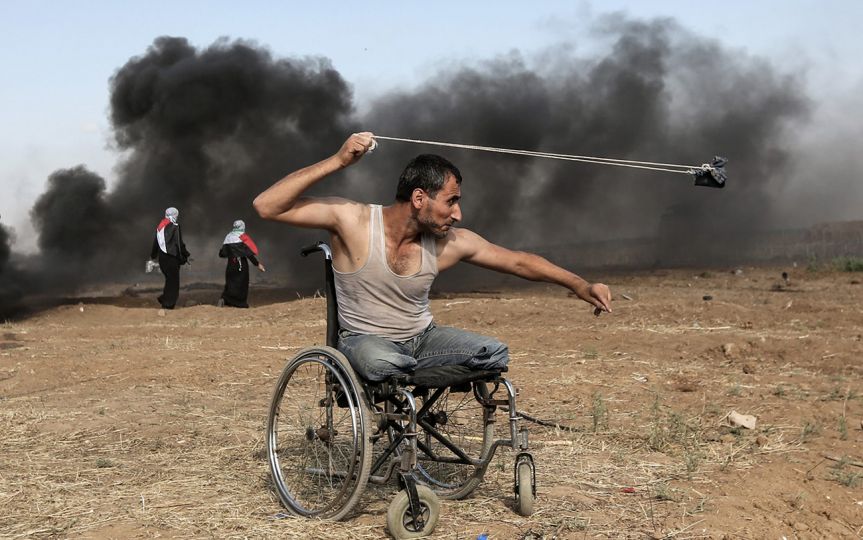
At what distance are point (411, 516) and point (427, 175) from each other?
5.27 ft

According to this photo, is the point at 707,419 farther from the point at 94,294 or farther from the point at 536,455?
the point at 94,294

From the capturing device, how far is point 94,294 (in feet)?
89.8

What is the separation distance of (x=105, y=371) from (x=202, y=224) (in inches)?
720

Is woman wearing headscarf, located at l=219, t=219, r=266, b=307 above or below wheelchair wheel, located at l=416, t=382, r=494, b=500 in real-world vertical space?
above

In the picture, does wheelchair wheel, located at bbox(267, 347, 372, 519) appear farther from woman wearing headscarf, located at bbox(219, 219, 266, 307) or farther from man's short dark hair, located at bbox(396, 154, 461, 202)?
woman wearing headscarf, located at bbox(219, 219, 266, 307)

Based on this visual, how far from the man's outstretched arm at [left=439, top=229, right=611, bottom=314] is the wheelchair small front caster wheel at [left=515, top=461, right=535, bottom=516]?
0.91 meters

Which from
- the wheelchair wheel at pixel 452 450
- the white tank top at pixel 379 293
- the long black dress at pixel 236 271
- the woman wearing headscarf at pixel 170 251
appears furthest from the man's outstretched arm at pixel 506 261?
the woman wearing headscarf at pixel 170 251

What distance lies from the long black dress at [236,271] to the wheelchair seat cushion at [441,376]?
14699mm

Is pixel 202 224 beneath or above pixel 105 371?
above

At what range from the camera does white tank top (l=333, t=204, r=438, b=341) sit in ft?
16.1

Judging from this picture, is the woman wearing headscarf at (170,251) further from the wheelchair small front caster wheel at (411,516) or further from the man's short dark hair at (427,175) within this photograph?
the wheelchair small front caster wheel at (411,516)

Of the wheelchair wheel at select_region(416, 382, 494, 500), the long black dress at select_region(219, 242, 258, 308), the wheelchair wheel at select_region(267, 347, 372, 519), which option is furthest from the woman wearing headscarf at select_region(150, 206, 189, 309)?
the wheelchair wheel at select_region(267, 347, 372, 519)

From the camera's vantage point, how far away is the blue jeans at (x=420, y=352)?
4469 mm

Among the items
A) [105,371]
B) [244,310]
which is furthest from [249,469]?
[244,310]
